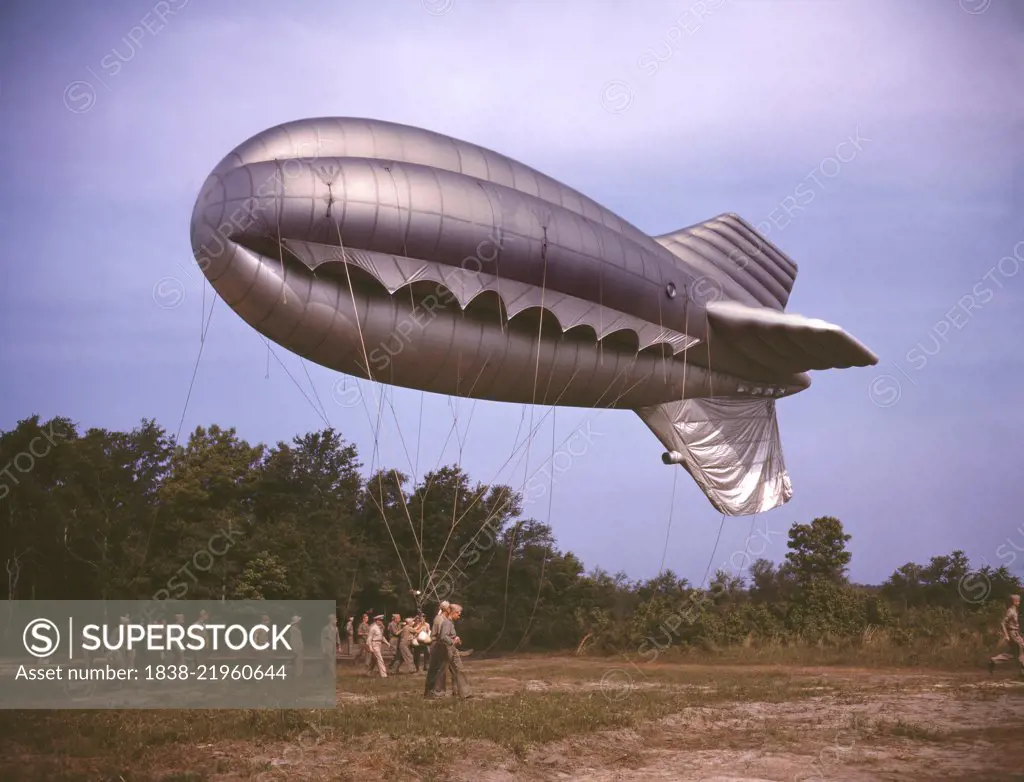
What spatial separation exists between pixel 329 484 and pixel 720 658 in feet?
64.9

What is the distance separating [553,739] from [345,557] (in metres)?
25.1

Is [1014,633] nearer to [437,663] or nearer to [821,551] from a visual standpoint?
[437,663]

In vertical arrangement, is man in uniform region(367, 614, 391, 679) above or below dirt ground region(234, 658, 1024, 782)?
above

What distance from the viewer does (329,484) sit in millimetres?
43031

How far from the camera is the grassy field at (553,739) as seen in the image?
10.4 m

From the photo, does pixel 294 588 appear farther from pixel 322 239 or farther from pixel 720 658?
pixel 322 239

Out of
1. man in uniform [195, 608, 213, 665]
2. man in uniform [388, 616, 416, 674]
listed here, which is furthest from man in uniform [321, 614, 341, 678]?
man in uniform [195, 608, 213, 665]

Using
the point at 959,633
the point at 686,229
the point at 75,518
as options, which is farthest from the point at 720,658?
the point at 75,518

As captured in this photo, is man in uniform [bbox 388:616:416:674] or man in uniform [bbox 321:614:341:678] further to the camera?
man in uniform [bbox 388:616:416:674]

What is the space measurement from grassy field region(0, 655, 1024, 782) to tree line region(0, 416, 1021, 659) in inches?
495

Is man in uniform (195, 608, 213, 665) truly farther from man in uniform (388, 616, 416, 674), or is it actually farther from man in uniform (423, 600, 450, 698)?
man in uniform (423, 600, 450, 698)

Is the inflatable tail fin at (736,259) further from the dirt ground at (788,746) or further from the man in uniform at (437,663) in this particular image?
the man in uniform at (437,663)

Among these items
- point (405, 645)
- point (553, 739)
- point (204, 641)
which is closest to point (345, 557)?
point (405, 645)

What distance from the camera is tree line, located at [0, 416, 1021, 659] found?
106ft
